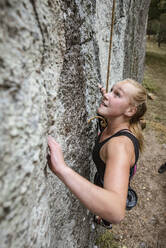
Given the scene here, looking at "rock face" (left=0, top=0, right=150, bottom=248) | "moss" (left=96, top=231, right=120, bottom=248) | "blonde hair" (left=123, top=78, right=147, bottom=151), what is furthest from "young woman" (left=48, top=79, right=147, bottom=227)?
"moss" (left=96, top=231, right=120, bottom=248)

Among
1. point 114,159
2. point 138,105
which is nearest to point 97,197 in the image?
point 114,159

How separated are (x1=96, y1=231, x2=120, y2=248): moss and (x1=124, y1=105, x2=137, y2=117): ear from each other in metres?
2.20

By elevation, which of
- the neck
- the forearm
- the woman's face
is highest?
the woman's face

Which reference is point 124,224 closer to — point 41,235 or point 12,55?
point 41,235

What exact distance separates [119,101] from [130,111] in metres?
0.14

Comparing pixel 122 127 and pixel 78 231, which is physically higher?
pixel 122 127

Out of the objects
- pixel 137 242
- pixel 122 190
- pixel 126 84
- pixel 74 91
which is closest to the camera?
pixel 122 190

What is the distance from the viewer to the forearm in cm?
95

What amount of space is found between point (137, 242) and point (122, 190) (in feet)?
8.23

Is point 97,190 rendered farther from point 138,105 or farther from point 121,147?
point 138,105

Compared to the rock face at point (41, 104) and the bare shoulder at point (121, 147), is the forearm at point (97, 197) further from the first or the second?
the bare shoulder at point (121, 147)

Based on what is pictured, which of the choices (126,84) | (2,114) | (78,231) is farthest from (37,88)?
(78,231)

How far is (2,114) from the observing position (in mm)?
544

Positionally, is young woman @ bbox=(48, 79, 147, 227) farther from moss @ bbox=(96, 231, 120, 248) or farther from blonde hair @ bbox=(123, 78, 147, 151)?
moss @ bbox=(96, 231, 120, 248)
